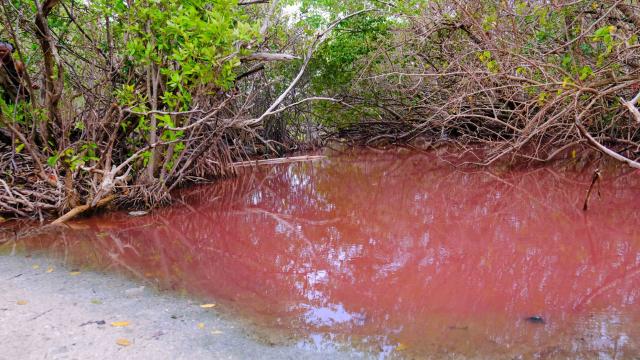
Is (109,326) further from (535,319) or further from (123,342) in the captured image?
(535,319)

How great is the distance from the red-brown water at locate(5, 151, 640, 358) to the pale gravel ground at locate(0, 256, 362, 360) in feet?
0.57

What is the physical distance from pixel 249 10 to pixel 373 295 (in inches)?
274

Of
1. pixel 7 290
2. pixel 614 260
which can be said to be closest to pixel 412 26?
pixel 614 260

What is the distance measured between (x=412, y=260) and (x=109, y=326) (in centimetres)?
196

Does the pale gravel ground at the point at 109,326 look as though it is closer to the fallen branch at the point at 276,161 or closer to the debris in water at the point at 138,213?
the debris in water at the point at 138,213

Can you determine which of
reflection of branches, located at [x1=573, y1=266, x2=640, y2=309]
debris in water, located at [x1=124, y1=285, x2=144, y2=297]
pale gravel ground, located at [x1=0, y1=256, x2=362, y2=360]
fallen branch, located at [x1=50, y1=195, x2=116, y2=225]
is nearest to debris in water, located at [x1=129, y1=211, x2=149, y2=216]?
fallen branch, located at [x1=50, y1=195, x2=116, y2=225]

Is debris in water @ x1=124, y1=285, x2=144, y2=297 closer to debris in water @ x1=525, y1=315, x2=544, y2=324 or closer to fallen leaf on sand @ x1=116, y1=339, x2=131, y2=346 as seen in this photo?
fallen leaf on sand @ x1=116, y1=339, x2=131, y2=346

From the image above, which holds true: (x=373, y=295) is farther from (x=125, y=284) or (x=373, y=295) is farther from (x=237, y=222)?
(x=237, y=222)

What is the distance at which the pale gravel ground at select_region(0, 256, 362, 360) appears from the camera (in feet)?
7.39

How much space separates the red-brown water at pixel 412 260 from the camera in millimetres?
2436

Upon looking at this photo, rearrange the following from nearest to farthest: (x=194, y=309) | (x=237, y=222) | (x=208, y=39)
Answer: (x=194, y=309) → (x=208, y=39) → (x=237, y=222)

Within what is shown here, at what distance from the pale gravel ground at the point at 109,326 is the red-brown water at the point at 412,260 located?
0.57 feet

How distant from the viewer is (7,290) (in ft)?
9.84

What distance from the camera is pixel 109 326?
8.24ft
